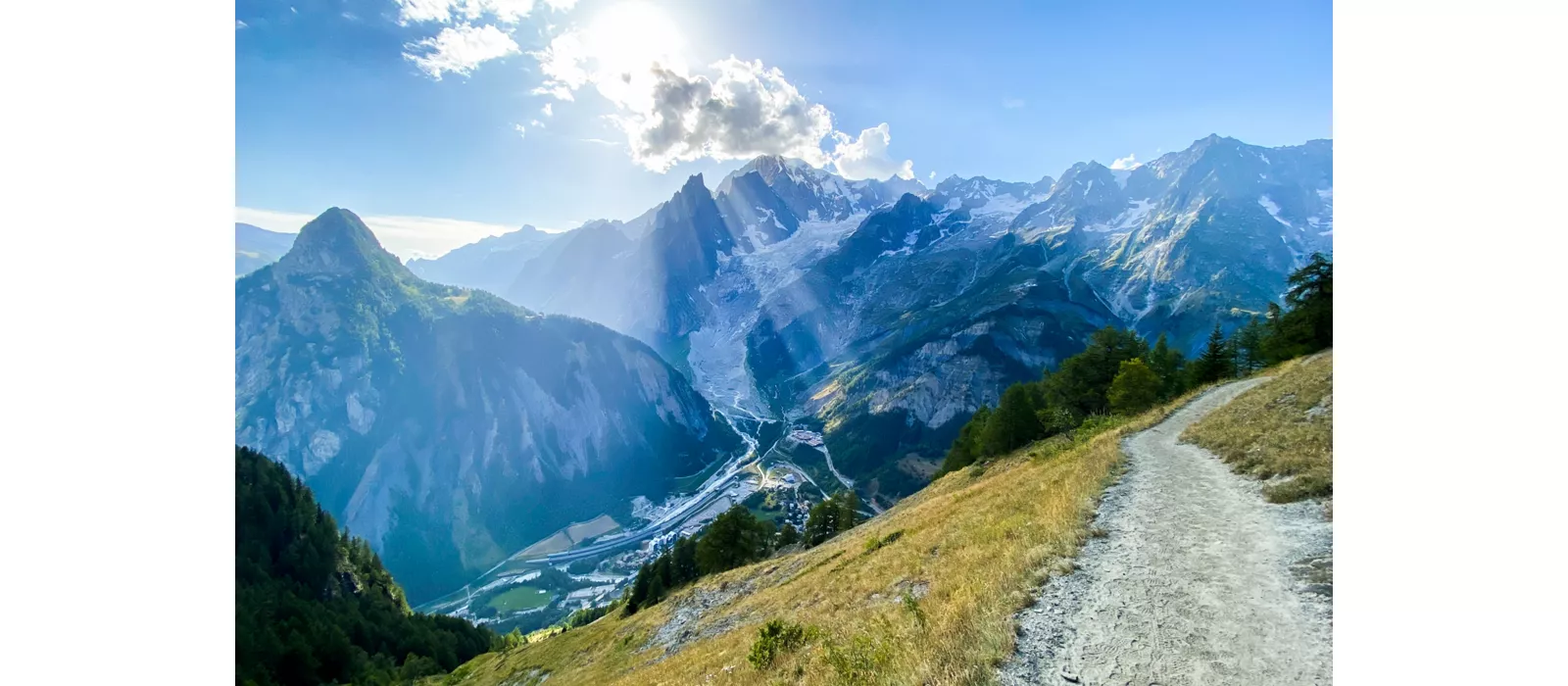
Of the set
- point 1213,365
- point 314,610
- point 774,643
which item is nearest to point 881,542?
point 774,643

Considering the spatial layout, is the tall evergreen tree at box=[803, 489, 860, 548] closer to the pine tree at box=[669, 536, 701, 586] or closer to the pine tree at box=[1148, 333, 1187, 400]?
the pine tree at box=[669, 536, 701, 586]

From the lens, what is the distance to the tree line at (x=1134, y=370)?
Answer: 47094 millimetres

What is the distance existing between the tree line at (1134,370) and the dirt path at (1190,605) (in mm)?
34692

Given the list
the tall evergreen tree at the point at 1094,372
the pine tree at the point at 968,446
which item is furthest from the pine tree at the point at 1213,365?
the pine tree at the point at 968,446

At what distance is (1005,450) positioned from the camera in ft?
189

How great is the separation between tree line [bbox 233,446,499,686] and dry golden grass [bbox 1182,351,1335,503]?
281 feet

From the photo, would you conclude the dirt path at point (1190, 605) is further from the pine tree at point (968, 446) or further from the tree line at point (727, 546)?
the pine tree at point (968, 446)

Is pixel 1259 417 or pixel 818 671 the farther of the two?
pixel 1259 417

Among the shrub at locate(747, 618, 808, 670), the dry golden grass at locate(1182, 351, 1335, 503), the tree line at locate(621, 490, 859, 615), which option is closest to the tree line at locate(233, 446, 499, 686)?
the tree line at locate(621, 490, 859, 615)

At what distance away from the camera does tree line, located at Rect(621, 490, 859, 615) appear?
6562 centimetres
